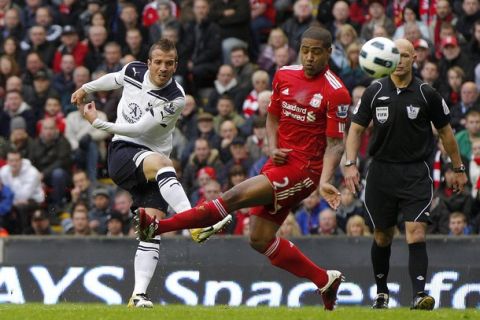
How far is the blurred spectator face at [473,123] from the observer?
19.1m

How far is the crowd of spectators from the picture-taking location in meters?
19.6

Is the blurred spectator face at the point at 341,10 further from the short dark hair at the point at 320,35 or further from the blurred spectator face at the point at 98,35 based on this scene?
the short dark hair at the point at 320,35

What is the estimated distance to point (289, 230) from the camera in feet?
61.7

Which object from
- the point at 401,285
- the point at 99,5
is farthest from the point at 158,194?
the point at 99,5

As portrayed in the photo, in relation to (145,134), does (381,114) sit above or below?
above

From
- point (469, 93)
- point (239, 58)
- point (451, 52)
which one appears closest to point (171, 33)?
point (239, 58)

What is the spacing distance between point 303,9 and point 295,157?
942 cm

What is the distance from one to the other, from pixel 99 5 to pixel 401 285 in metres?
10.4

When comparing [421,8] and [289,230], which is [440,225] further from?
[421,8]

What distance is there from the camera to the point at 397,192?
1373 centimetres

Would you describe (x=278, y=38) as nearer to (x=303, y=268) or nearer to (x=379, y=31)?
(x=379, y=31)

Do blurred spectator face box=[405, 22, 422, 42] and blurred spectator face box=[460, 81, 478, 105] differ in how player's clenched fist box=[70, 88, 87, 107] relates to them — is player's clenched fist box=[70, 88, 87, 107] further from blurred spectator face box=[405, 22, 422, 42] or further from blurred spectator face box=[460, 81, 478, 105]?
blurred spectator face box=[405, 22, 422, 42]

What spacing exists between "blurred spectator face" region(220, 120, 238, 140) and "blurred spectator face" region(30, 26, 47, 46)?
15.8 feet

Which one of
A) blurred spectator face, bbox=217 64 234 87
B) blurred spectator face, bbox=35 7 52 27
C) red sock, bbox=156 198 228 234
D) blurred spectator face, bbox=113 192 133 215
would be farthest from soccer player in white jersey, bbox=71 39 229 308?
blurred spectator face, bbox=35 7 52 27
